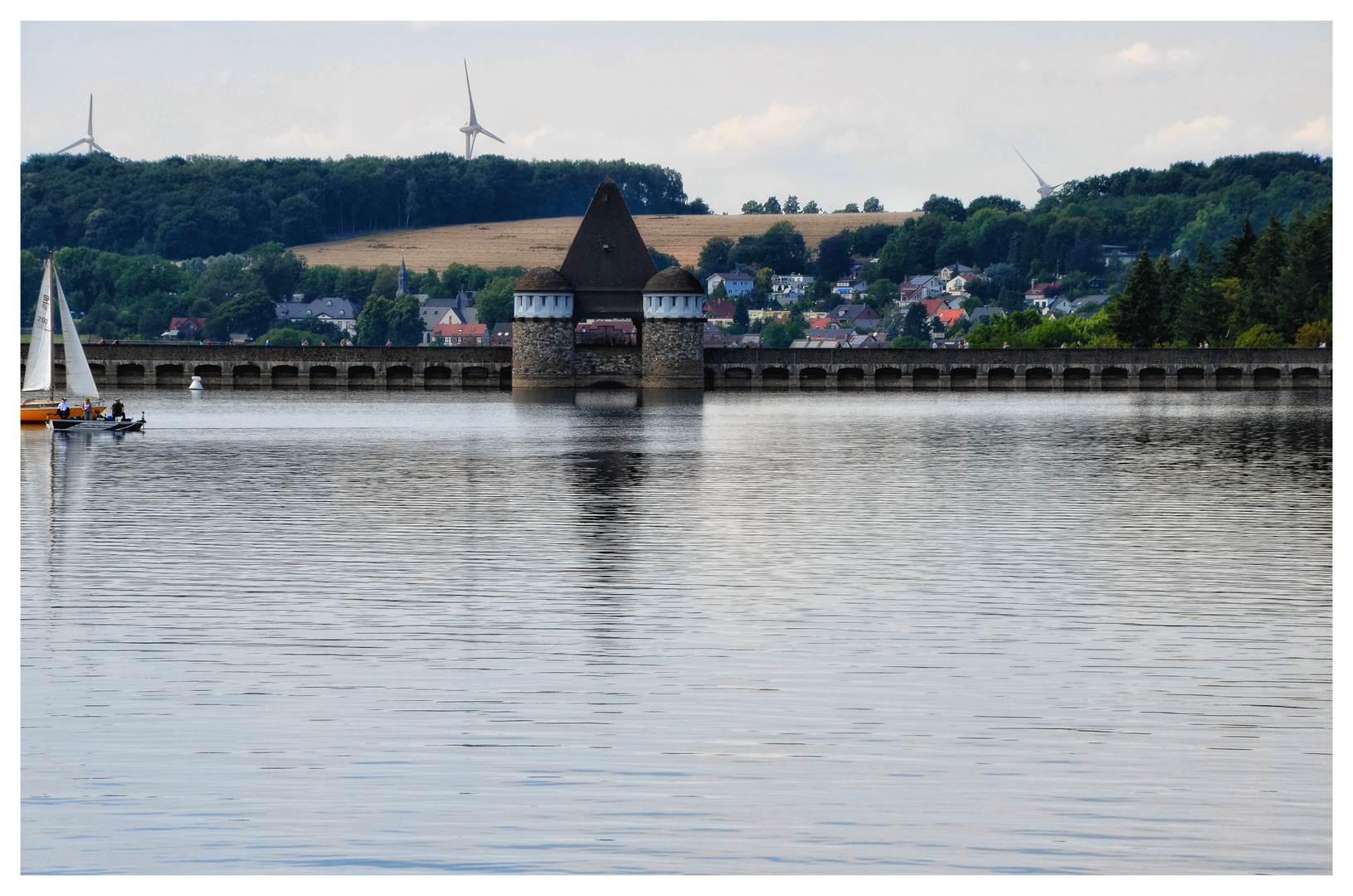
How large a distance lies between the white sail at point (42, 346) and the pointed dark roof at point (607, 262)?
6258 centimetres

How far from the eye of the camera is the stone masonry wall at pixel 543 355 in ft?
393

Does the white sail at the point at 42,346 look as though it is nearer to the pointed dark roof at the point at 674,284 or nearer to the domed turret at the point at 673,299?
the domed turret at the point at 673,299

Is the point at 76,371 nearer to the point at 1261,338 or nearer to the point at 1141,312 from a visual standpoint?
the point at 1261,338

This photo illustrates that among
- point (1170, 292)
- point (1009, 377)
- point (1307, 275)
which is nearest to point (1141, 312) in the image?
point (1170, 292)

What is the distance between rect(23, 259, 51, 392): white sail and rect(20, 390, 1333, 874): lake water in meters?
23.8

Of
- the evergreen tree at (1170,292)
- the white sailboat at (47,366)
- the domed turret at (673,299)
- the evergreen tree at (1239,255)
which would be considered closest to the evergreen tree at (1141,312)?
the evergreen tree at (1170,292)

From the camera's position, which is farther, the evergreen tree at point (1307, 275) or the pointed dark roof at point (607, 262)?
the pointed dark roof at point (607, 262)

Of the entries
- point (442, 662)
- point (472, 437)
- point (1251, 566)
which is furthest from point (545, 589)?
point (472, 437)

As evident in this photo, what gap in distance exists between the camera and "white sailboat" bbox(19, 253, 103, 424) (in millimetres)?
61406

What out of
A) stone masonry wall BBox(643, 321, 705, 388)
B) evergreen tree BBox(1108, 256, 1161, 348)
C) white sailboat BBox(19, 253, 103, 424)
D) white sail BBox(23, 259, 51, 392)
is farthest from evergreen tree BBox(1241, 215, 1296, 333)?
white sail BBox(23, 259, 51, 392)

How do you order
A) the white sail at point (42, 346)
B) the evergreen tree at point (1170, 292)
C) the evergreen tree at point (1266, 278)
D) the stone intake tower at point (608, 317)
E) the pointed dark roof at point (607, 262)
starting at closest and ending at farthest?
1. the white sail at point (42, 346)
2. the stone intake tower at point (608, 317)
3. the pointed dark roof at point (607, 262)
4. the evergreen tree at point (1266, 278)
5. the evergreen tree at point (1170, 292)

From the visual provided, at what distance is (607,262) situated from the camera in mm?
128125

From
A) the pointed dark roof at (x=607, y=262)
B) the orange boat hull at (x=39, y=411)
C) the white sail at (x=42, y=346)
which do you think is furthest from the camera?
the pointed dark roof at (x=607, y=262)

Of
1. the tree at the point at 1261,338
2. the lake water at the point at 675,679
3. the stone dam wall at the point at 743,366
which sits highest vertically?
the tree at the point at 1261,338
